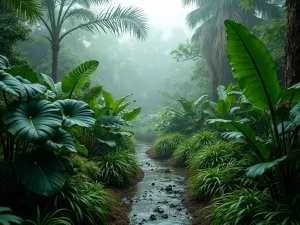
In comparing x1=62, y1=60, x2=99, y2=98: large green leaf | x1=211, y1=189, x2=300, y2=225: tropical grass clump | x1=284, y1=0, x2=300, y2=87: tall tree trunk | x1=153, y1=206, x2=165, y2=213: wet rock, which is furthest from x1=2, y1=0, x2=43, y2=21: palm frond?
x1=211, y1=189, x2=300, y2=225: tropical grass clump

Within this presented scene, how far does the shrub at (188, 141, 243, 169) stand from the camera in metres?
4.76

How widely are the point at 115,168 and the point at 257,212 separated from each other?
2.96m

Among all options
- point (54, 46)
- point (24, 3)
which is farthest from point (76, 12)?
point (24, 3)

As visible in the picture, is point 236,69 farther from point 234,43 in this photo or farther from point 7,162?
point 7,162

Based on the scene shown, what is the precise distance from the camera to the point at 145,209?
3.76m

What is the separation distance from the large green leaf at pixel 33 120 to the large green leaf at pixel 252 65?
2011 mm

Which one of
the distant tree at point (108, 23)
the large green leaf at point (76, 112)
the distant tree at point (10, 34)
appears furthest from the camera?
the distant tree at point (108, 23)

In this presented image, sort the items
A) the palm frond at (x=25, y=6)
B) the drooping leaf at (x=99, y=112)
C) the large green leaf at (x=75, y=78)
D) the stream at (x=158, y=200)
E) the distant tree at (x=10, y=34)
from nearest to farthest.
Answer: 1. the stream at (x=158, y=200)
2. the palm frond at (x=25, y=6)
3. the large green leaf at (x=75, y=78)
4. the drooping leaf at (x=99, y=112)
5. the distant tree at (x=10, y=34)

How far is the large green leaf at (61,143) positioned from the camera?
243 centimetres

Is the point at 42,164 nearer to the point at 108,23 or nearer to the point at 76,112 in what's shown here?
the point at 76,112

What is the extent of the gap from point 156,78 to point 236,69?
30.8 meters

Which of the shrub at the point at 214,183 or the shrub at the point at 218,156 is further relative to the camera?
the shrub at the point at 218,156

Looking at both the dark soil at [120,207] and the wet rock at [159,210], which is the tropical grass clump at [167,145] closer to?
the dark soil at [120,207]

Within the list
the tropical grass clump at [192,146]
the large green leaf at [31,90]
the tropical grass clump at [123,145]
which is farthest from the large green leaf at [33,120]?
the tropical grass clump at [192,146]
